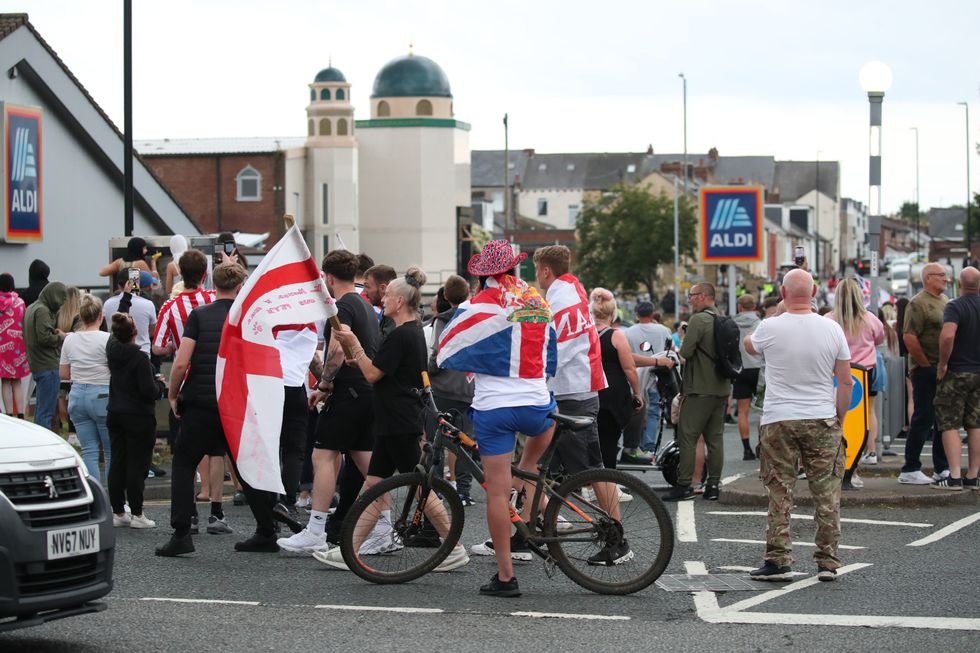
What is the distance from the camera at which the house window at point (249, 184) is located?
73.8 metres

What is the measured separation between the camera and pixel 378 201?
78375 millimetres

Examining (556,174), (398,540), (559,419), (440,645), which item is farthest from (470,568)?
(556,174)

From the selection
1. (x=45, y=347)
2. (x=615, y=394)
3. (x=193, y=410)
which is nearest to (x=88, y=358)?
(x=193, y=410)

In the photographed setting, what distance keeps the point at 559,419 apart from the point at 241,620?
81.8 inches

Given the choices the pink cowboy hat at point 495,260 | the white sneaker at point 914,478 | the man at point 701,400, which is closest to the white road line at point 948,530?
the white sneaker at point 914,478

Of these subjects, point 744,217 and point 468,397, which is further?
point 744,217

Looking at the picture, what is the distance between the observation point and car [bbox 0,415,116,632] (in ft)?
21.2

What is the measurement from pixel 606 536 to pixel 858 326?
5.60 meters

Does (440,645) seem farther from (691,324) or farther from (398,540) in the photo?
(691,324)

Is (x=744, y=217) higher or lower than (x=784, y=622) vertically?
higher

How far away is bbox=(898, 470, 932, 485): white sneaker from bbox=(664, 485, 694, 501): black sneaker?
6.60ft

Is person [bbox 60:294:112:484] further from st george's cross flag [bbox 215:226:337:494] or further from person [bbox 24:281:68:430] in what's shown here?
person [bbox 24:281:68:430]

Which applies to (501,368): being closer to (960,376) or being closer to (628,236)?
(960,376)

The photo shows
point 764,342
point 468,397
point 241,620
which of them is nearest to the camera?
point 241,620
